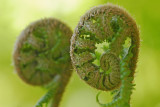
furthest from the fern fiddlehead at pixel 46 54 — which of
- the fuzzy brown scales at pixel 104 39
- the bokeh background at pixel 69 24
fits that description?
the bokeh background at pixel 69 24

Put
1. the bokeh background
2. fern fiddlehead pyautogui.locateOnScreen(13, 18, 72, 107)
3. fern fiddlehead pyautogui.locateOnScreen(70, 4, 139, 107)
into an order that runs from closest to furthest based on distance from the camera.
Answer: fern fiddlehead pyautogui.locateOnScreen(70, 4, 139, 107) < fern fiddlehead pyautogui.locateOnScreen(13, 18, 72, 107) < the bokeh background

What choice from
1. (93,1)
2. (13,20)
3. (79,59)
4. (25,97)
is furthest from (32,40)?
(13,20)

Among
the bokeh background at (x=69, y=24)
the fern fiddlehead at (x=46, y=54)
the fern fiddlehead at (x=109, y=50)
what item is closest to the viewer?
the fern fiddlehead at (x=109, y=50)

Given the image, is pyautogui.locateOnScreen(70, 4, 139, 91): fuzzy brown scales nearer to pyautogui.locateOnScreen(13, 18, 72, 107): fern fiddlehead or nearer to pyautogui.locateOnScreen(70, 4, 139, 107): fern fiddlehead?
pyautogui.locateOnScreen(70, 4, 139, 107): fern fiddlehead

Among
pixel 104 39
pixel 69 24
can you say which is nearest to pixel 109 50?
pixel 104 39

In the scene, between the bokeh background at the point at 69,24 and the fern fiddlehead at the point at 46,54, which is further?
the bokeh background at the point at 69,24

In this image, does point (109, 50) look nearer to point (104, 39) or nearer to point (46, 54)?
point (104, 39)

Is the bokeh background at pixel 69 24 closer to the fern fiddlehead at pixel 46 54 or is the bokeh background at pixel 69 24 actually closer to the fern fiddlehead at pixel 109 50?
the fern fiddlehead at pixel 46 54

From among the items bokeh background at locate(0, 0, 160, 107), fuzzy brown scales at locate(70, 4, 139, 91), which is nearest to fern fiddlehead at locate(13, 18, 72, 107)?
fuzzy brown scales at locate(70, 4, 139, 91)
